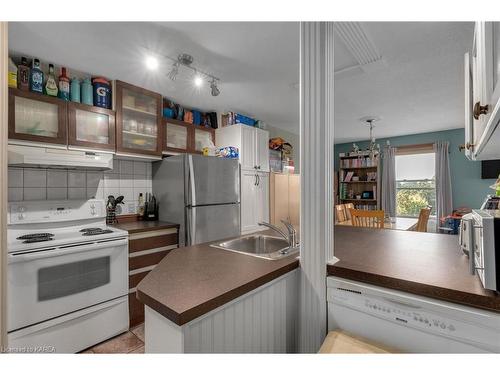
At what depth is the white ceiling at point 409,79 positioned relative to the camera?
1701 millimetres

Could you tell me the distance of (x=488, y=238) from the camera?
70cm

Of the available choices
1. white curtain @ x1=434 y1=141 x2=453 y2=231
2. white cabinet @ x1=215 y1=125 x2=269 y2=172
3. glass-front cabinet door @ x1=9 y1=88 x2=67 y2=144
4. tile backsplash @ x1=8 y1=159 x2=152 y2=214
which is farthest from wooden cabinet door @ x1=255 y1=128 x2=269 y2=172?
white curtain @ x1=434 y1=141 x2=453 y2=231

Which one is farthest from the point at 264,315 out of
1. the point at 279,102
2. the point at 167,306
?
the point at 279,102

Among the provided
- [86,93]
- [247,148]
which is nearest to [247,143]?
[247,148]

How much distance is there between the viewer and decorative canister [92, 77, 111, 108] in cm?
221

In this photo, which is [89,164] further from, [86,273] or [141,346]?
[141,346]

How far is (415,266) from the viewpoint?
100cm

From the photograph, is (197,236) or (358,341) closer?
(358,341)

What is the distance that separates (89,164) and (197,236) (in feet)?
3.89

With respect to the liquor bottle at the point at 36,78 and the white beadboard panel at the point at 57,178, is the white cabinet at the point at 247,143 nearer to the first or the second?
the white beadboard panel at the point at 57,178

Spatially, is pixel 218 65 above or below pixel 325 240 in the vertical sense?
above

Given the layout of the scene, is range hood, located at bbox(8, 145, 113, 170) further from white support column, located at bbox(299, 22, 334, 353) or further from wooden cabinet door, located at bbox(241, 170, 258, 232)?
white support column, located at bbox(299, 22, 334, 353)
